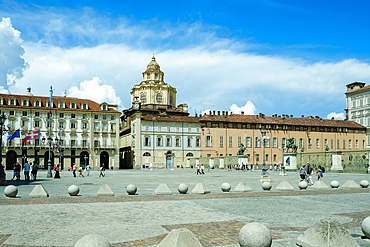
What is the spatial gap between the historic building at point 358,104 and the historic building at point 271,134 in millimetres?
2351

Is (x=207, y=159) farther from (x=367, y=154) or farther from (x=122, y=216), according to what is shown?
(x=122, y=216)

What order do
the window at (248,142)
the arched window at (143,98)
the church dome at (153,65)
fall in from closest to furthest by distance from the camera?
the window at (248,142) → the arched window at (143,98) → the church dome at (153,65)

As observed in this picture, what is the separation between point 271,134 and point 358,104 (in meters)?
27.0

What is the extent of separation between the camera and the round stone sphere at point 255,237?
546cm

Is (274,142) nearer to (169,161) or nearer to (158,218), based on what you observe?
(169,161)

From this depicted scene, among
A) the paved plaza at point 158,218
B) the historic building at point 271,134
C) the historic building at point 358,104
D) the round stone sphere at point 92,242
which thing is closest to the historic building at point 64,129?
the historic building at point 271,134

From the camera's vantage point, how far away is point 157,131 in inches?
2968

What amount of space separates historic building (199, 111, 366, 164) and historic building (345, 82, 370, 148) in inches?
92.6

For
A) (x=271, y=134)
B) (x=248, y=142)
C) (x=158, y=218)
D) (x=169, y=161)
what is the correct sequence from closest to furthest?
1. (x=158, y=218)
2. (x=169, y=161)
3. (x=248, y=142)
4. (x=271, y=134)

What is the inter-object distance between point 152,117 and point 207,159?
14.6m

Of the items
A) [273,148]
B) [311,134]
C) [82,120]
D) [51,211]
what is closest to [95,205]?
[51,211]

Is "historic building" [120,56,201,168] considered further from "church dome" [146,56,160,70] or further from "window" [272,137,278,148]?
"window" [272,137,278,148]

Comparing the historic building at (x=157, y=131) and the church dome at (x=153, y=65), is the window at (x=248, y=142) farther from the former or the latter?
the church dome at (x=153, y=65)

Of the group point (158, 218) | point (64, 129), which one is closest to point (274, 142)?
point (64, 129)
